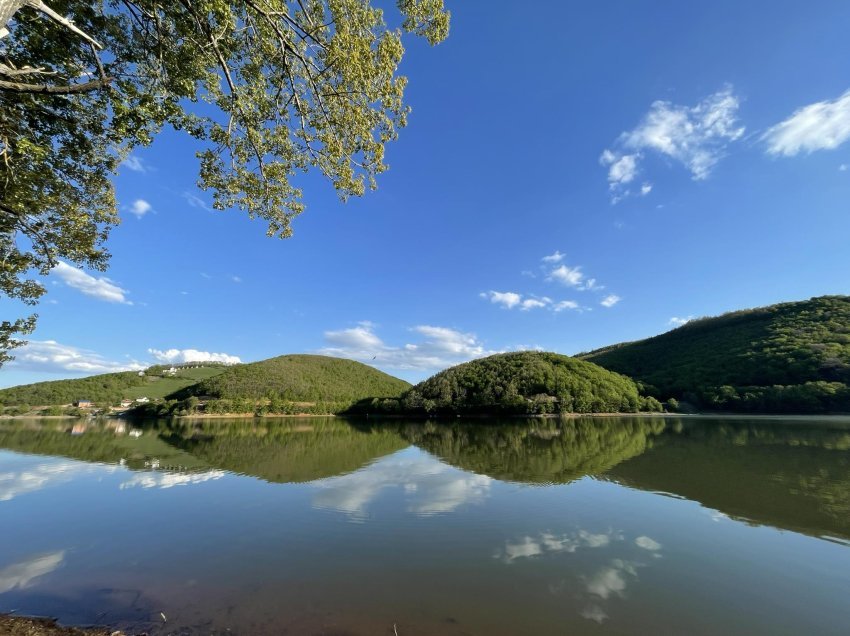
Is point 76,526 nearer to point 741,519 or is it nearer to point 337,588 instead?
point 337,588

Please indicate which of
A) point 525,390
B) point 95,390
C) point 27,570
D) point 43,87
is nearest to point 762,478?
point 43,87

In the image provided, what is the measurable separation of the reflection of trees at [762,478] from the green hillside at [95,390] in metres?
A: 178

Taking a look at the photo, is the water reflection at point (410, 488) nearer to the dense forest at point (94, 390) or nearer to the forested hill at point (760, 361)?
the forested hill at point (760, 361)

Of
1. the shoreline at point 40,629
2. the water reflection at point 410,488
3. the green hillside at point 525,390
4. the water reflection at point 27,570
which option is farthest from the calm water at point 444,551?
the green hillside at point 525,390

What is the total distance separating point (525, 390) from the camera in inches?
3807

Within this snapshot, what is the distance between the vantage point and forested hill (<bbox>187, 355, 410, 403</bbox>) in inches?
5300

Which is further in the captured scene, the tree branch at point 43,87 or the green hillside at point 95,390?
the green hillside at point 95,390

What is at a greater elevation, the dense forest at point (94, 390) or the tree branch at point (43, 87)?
the dense forest at point (94, 390)

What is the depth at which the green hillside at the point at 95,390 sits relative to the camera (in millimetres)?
141750

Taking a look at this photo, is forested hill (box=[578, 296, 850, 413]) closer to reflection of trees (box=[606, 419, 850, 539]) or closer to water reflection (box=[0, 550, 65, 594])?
reflection of trees (box=[606, 419, 850, 539])

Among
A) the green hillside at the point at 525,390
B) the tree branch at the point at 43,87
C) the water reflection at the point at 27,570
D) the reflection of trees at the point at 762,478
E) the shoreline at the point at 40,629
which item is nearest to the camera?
the tree branch at the point at 43,87

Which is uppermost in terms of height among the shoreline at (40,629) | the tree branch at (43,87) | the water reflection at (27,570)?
the tree branch at (43,87)

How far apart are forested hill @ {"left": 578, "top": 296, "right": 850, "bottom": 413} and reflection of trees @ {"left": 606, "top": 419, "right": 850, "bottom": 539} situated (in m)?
54.0

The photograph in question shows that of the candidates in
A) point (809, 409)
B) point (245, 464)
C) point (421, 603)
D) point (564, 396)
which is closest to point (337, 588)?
point (421, 603)
